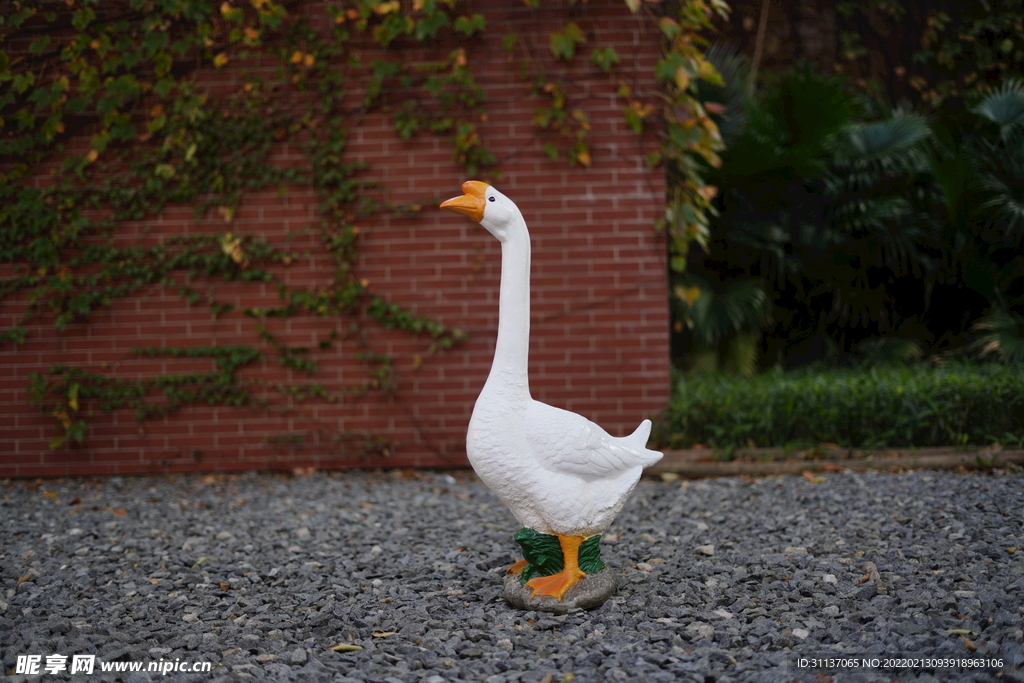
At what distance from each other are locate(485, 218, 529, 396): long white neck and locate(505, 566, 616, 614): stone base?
68 cm

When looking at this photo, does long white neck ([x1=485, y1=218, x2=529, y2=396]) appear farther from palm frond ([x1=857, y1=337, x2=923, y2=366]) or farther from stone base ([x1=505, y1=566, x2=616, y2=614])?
palm frond ([x1=857, y1=337, x2=923, y2=366])

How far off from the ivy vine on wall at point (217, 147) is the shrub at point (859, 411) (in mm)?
1110

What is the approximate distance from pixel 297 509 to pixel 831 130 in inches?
181

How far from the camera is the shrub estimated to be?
421 cm

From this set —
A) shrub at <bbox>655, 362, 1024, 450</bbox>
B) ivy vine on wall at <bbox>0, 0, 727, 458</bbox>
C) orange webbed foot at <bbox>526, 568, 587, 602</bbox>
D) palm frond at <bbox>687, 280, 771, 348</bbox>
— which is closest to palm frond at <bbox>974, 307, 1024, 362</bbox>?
shrub at <bbox>655, 362, 1024, 450</bbox>

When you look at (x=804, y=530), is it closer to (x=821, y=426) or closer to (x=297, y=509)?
(x=821, y=426)

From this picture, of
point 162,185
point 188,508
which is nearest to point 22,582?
point 188,508

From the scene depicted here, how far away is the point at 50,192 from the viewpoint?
472cm

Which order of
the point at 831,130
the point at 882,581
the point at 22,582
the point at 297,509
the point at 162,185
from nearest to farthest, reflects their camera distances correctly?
the point at 882,581, the point at 22,582, the point at 297,509, the point at 162,185, the point at 831,130

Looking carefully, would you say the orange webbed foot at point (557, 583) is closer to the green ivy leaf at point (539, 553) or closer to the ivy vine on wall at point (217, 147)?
the green ivy leaf at point (539, 553)

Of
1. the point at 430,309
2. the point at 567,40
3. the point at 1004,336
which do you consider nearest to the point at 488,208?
the point at 430,309

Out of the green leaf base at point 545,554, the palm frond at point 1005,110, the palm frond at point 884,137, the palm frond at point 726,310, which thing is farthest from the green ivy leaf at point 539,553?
the palm frond at point 1005,110

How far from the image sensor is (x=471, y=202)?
8.02 feet

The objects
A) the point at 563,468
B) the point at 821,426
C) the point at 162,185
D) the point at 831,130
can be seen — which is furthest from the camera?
the point at 831,130
